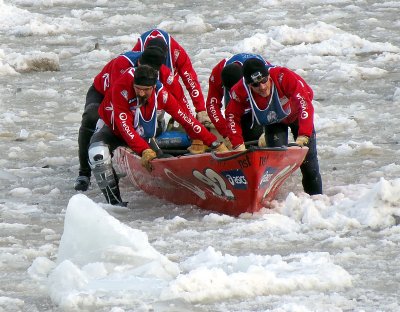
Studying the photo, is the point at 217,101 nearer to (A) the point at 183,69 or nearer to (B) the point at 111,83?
(A) the point at 183,69

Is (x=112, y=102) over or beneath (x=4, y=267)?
over

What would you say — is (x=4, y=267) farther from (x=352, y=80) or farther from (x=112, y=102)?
(x=352, y=80)

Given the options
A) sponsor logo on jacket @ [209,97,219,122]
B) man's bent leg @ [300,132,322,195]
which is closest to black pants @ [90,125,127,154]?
sponsor logo on jacket @ [209,97,219,122]

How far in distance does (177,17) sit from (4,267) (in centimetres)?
1386

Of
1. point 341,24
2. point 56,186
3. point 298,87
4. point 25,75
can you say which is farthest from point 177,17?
point 298,87

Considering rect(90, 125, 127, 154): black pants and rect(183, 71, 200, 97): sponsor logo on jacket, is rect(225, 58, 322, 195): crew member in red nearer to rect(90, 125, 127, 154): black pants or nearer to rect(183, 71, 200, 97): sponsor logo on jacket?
rect(90, 125, 127, 154): black pants

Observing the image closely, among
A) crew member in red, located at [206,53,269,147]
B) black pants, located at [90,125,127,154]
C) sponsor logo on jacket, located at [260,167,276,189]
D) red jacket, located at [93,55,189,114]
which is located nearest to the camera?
sponsor logo on jacket, located at [260,167,276,189]

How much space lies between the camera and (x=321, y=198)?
32.5 ft

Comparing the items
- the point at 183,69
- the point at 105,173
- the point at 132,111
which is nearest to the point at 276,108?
the point at 132,111

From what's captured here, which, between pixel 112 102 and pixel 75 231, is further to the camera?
pixel 112 102

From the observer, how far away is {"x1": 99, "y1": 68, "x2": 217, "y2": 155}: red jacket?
10.1m

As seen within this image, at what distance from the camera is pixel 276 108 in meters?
10.1

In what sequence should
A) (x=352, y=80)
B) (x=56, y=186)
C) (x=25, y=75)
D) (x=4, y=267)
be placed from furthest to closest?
(x=25, y=75)
(x=352, y=80)
(x=56, y=186)
(x=4, y=267)

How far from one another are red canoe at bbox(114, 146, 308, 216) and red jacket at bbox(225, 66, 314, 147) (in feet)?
1.23
